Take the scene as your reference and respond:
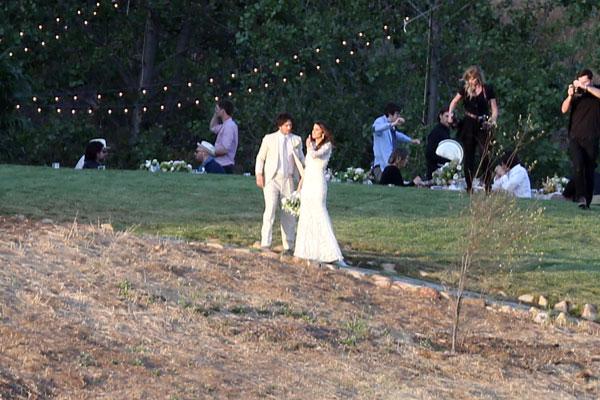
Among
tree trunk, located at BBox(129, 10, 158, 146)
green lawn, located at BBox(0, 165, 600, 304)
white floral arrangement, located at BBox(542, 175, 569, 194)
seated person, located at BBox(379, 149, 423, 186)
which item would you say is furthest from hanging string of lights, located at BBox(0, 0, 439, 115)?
green lawn, located at BBox(0, 165, 600, 304)

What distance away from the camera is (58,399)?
9734 mm

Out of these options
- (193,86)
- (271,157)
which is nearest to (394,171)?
(271,157)

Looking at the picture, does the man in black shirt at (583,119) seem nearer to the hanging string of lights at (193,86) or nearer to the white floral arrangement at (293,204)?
the white floral arrangement at (293,204)

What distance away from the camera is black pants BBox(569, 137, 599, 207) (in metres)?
19.0

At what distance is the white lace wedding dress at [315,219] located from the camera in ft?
50.8

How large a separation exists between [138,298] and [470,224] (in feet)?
8.69

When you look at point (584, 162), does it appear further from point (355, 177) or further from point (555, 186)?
point (355, 177)

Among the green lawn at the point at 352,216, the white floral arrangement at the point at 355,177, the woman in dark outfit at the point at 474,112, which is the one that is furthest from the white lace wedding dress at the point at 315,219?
the white floral arrangement at the point at 355,177

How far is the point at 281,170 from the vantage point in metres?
16.4

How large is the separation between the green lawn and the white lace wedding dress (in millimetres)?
673

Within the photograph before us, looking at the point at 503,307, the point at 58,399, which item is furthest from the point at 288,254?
the point at 58,399

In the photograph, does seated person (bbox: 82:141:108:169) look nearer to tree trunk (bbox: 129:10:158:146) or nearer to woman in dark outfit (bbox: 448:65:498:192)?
woman in dark outfit (bbox: 448:65:498:192)

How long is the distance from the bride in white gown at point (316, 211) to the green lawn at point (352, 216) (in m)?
0.68

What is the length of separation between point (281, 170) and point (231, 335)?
479 cm
